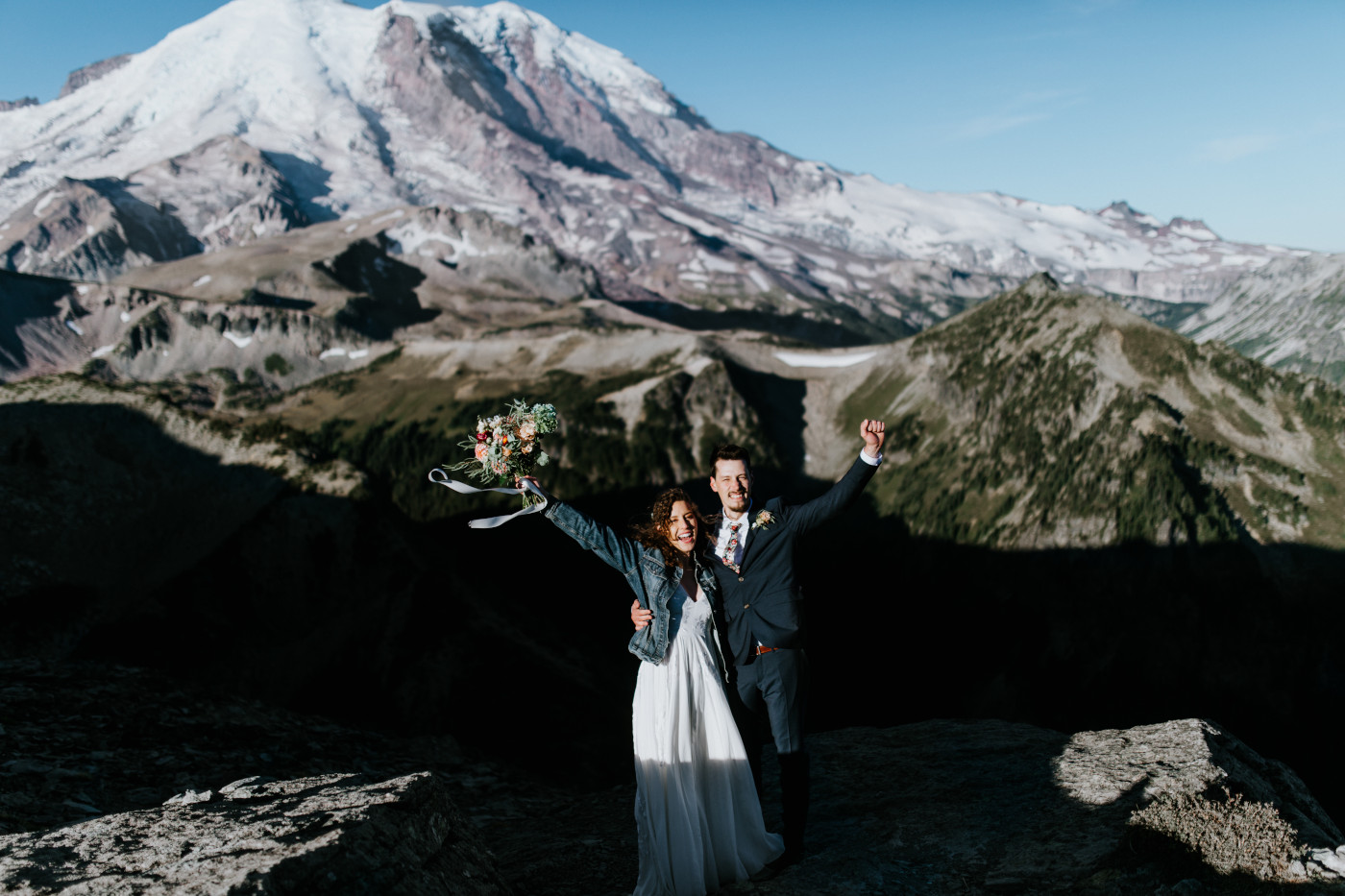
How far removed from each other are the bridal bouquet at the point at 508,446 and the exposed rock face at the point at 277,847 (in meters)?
3.73

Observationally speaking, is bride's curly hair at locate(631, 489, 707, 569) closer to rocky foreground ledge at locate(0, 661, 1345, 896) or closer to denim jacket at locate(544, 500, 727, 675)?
denim jacket at locate(544, 500, 727, 675)

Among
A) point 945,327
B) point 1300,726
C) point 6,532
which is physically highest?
point 945,327

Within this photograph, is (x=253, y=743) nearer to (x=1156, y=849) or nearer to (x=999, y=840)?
(x=999, y=840)

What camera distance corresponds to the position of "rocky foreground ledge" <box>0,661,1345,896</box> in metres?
7.93

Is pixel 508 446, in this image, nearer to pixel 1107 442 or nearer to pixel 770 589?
pixel 770 589

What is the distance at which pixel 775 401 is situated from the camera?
152 m

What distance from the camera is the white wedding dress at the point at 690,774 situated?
9.63 metres

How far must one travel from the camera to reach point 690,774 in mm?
9648

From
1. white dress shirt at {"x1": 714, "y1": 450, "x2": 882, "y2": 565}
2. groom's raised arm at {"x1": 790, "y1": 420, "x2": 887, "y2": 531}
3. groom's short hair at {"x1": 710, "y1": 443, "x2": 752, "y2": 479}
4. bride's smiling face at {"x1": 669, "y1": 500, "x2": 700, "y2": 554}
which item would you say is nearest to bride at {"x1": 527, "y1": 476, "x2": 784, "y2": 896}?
bride's smiling face at {"x1": 669, "y1": 500, "x2": 700, "y2": 554}

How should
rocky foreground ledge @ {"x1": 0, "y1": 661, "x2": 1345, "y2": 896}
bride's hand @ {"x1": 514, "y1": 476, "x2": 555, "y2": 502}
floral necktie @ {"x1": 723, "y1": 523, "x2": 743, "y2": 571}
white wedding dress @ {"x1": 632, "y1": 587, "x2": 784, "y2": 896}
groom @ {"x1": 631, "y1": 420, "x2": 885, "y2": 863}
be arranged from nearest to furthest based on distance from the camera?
1. rocky foreground ledge @ {"x1": 0, "y1": 661, "x2": 1345, "y2": 896}
2. white wedding dress @ {"x1": 632, "y1": 587, "x2": 784, "y2": 896}
3. groom @ {"x1": 631, "y1": 420, "x2": 885, "y2": 863}
4. floral necktie @ {"x1": 723, "y1": 523, "x2": 743, "y2": 571}
5. bride's hand @ {"x1": 514, "y1": 476, "x2": 555, "y2": 502}

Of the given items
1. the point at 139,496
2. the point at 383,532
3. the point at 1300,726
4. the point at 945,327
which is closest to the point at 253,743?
the point at 383,532

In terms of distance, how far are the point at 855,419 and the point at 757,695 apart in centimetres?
13363

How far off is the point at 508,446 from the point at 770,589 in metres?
3.79

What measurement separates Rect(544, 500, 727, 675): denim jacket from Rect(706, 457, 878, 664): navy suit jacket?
24cm
